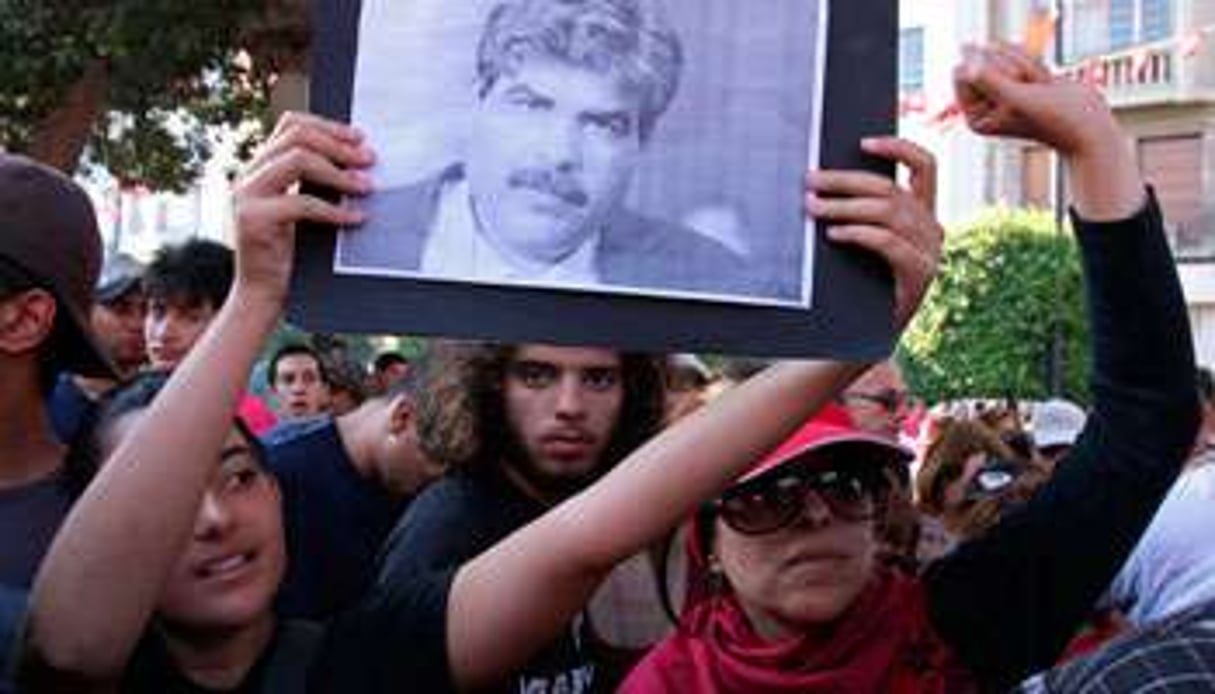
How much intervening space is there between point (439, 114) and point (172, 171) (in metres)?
12.9

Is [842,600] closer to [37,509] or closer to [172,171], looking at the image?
[37,509]

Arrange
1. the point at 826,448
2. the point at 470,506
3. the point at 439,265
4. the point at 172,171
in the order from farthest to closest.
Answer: the point at 172,171, the point at 470,506, the point at 826,448, the point at 439,265

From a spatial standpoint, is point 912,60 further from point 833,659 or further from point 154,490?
point 154,490

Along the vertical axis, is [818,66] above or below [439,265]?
above

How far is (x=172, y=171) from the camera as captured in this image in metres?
14.2

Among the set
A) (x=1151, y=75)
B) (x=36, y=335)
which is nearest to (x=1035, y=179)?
(x=1151, y=75)

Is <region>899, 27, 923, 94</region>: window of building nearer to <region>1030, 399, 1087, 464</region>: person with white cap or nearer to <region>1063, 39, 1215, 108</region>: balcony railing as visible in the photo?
<region>1063, 39, 1215, 108</region>: balcony railing

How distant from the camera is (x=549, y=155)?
1.74 metres

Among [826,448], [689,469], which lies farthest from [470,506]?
[689,469]

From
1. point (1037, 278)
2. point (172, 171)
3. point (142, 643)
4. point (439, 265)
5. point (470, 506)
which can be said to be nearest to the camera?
point (439, 265)

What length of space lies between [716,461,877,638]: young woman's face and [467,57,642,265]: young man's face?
0.52m

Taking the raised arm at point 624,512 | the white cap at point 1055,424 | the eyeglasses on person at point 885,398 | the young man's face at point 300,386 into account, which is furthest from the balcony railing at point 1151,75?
the raised arm at point 624,512

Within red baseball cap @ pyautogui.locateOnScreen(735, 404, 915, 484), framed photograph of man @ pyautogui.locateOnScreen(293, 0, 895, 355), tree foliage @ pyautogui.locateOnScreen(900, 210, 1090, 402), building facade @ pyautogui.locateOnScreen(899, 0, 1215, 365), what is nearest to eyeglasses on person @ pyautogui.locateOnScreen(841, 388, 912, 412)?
red baseball cap @ pyautogui.locateOnScreen(735, 404, 915, 484)

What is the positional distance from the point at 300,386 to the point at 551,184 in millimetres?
5199
